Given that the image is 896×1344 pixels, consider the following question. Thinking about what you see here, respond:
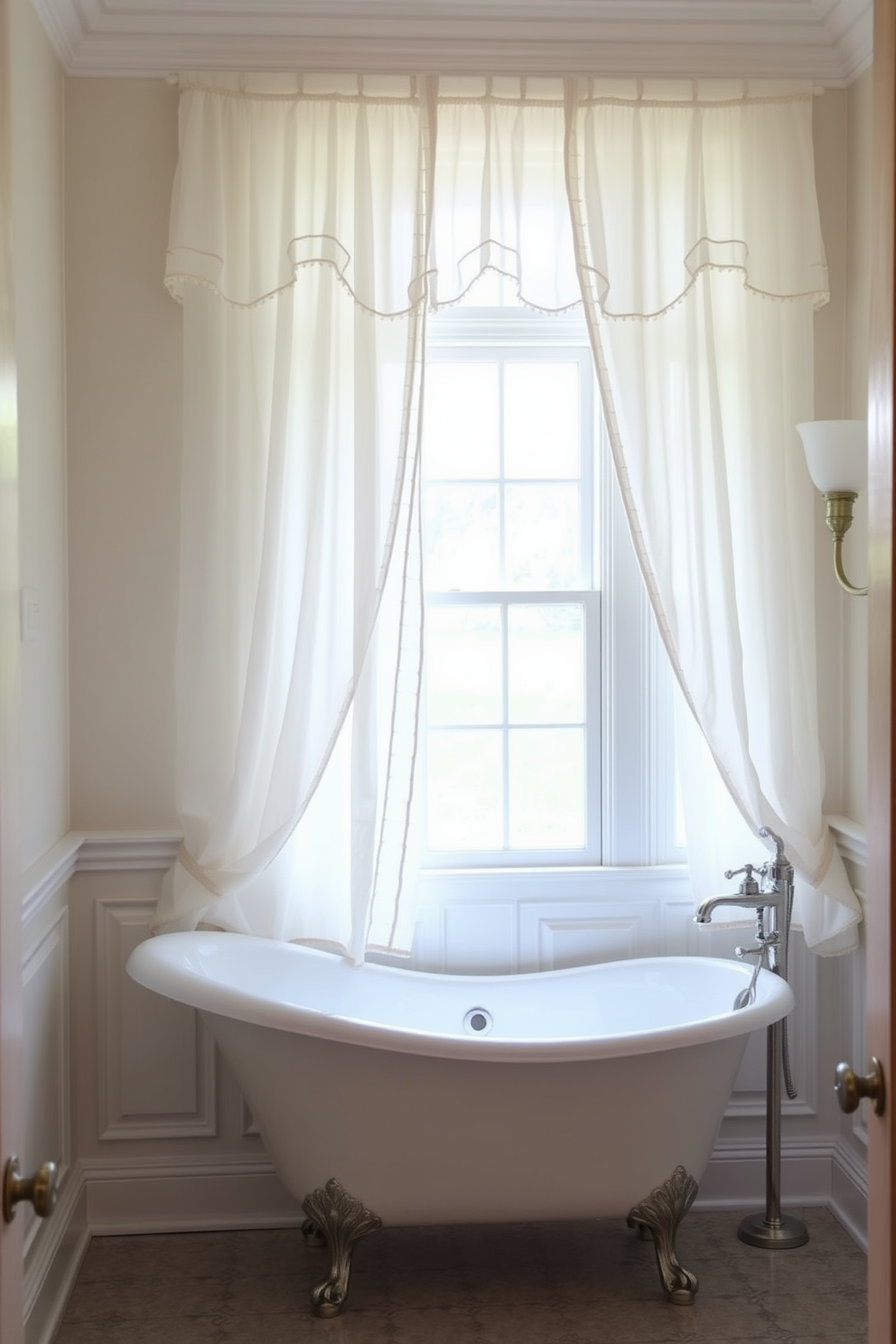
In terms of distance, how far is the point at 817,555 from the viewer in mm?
3135

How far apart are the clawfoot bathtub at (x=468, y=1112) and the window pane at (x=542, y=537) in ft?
3.79

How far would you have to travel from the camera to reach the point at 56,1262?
2.71 m

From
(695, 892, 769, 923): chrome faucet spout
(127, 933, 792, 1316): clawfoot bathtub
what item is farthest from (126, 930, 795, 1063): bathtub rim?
(695, 892, 769, 923): chrome faucet spout

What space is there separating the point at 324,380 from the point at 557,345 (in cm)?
67

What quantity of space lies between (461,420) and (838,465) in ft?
3.23

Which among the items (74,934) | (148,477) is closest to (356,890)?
(74,934)

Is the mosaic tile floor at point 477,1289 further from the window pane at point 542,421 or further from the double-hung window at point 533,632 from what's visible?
the window pane at point 542,421

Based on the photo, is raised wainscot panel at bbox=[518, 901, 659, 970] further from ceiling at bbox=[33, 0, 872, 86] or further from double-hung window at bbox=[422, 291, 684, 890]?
ceiling at bbox=[33, 0, 872, 86]

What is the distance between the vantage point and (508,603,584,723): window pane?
3258 mm

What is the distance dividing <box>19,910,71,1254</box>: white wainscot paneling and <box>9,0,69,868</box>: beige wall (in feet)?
0.76

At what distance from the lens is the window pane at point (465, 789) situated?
325 cm

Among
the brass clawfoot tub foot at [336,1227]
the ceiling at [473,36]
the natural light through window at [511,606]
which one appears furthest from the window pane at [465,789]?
the ceiling at [473,36]

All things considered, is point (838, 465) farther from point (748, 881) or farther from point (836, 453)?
point (748, 881)

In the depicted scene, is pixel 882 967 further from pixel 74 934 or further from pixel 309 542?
pixel 74 934
